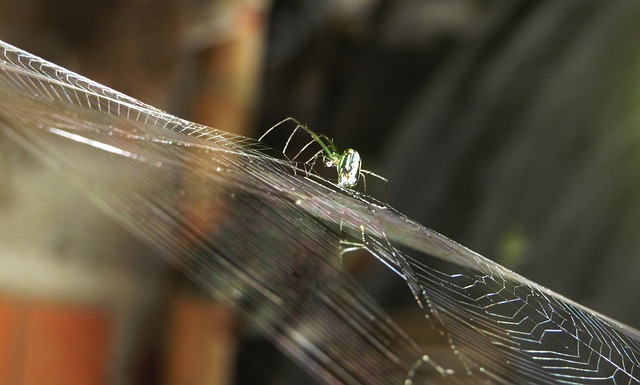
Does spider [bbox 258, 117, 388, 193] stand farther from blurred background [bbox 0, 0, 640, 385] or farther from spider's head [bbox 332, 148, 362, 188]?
blurred background [bbox 0, 0, 640, 385]

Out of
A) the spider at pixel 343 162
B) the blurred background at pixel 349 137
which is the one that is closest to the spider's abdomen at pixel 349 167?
the spider at pixel 343 162

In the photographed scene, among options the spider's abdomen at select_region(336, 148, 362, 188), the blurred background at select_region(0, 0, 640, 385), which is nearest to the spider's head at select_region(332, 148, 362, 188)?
the spider's abdomen at select_region(336, 148, 362, 188)

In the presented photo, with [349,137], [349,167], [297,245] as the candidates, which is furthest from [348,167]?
[349,137]

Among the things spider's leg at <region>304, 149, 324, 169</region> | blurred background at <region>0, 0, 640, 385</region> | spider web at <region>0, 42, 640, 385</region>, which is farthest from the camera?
blurred background at <region>0, 0, 640, 385</region>

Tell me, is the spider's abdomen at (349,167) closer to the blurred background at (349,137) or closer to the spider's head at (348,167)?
the spider's head at (348,167)

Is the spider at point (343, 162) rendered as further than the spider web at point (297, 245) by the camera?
Yes
